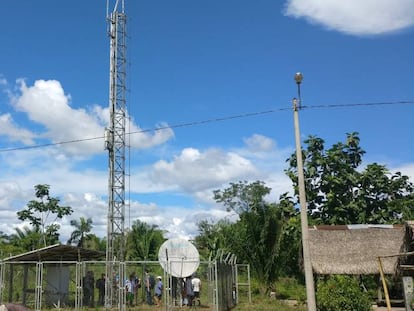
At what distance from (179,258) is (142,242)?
17899mm

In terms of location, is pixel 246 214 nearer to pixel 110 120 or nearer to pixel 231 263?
pixel 231 263

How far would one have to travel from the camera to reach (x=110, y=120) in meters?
27.4

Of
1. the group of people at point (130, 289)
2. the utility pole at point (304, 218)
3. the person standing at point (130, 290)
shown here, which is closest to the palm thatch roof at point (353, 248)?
the group of people at point (130, 289)

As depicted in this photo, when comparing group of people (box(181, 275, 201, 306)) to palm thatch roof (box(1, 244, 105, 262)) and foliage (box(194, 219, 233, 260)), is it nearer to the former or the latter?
foliage (box(194, 219, 233, 260))

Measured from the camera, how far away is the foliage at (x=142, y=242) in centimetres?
3738

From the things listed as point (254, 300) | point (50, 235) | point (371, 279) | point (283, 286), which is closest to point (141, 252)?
point (50, 235)

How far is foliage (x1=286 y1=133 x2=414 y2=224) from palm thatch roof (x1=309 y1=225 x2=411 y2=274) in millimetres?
8125

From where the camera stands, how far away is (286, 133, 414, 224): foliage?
32344mm

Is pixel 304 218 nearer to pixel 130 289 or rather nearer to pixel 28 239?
pixel 130 289

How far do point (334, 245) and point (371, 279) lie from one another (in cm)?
496

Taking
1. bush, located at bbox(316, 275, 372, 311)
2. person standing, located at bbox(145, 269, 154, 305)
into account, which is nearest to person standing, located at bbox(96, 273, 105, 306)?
person standing, located at bbox(145, 269, 154, 305)

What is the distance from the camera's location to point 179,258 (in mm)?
20125

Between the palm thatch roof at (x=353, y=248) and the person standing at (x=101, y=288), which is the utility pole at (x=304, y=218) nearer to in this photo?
the palm thatch roof at (x=353, y=248)

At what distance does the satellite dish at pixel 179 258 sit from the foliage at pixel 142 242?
676 inches
